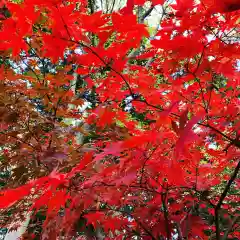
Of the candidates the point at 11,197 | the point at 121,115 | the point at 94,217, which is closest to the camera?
the point at 11,197

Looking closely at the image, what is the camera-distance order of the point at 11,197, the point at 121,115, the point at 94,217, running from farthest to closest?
A: the point at 121,115 → the point at 94,217 → the point at 11,197

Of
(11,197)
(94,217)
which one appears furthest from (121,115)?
(11,197)

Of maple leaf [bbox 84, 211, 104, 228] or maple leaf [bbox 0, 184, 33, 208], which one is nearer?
maple leaf [bbox 0, 184, 33, 208]

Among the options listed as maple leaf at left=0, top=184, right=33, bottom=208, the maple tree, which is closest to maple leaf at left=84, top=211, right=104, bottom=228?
the maple tree

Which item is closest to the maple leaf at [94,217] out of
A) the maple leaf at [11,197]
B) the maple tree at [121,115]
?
the maple tree at [121,115]

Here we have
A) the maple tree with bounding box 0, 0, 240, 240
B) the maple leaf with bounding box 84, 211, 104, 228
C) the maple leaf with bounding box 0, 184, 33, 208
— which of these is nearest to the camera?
the maple leaf with bounding box 0, 184, 33, 208

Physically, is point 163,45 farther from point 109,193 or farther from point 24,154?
point 24,154

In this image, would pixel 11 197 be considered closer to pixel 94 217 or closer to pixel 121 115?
pixel 94 217

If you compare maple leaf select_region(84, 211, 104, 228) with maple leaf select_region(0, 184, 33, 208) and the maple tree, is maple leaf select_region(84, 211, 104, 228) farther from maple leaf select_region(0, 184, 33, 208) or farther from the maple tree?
maple leaf select_region(0, 184, 33, 208)

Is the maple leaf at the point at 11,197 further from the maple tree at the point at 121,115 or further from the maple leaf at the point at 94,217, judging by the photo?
the maple leaf at the point at 94,217

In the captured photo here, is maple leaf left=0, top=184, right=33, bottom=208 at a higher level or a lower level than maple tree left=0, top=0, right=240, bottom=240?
lower

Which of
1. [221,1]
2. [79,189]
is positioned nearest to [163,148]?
[79,189]

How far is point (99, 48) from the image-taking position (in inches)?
46.1

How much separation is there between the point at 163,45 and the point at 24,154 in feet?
3.40
